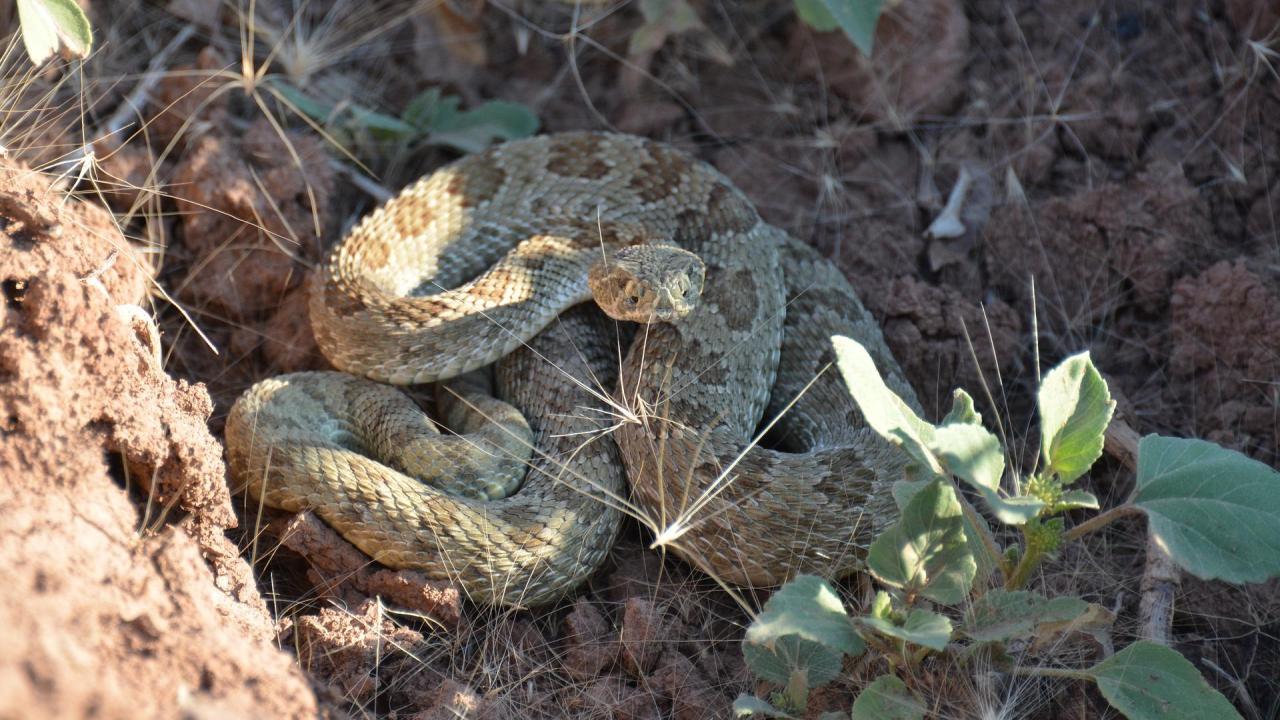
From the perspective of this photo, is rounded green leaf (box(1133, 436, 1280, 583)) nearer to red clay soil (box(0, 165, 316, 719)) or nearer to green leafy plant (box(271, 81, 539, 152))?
red clay soil (box(0, 165, 316, 719))

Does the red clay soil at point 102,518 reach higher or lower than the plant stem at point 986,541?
higher

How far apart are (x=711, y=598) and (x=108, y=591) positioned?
228 cm

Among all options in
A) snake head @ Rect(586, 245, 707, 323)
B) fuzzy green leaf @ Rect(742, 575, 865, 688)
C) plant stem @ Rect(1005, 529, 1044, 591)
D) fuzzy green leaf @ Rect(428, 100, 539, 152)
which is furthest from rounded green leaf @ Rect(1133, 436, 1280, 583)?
fuzzy green leaf @ Rect(428, 100, 539, 152)

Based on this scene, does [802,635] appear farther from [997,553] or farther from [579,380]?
[579,380]

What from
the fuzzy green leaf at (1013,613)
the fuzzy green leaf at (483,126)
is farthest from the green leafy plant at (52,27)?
the fuzzy green leaf at (1013,613)

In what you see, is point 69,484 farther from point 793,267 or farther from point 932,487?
point 793,267

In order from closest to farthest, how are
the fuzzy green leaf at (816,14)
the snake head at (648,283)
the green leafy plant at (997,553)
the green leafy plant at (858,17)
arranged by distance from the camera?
the green leafy plant at (997,553) < the snake head at (648,283) < the green leafy plant at (858,17) < the fuzzy green leaf at (816,14)

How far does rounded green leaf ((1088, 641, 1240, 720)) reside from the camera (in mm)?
3170

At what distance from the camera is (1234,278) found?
4.66m

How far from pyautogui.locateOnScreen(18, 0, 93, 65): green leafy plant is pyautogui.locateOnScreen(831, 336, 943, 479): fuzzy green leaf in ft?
9.60

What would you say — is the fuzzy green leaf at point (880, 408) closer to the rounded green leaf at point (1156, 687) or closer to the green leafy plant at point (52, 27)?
the rounded green leaf at point (1156, 687)

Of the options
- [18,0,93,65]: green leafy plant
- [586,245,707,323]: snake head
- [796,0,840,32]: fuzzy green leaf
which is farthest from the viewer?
[796,0,840,32]: fuzzy green leaf

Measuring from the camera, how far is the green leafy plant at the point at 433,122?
217 inches

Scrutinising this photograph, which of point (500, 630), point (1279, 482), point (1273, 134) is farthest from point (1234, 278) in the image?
point (500, 630)
